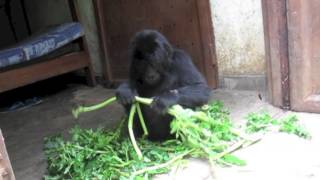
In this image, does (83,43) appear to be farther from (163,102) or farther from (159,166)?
(159,166)

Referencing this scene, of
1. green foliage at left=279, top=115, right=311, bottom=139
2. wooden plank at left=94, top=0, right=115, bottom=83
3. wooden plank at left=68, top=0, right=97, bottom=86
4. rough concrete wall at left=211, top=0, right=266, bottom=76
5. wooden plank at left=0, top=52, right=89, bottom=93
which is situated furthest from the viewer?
wooden plank at left=68, top=0, right=97, bottom=86

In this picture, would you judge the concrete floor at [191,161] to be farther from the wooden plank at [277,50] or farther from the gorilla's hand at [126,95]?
the gorilla's hand at [126,95]

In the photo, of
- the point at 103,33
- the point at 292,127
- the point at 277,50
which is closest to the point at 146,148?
the point at 292,127

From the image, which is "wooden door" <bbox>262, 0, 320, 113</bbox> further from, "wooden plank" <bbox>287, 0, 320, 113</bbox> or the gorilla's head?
the gorilla's head

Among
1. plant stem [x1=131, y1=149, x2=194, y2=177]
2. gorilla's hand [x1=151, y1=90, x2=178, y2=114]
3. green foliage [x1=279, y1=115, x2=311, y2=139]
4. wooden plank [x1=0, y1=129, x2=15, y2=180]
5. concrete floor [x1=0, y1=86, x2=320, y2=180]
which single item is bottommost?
concrete floor [x1=0, y1=86, x2=320, y2=180]

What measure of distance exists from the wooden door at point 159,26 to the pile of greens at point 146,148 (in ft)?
3.77

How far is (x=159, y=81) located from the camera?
2.79m

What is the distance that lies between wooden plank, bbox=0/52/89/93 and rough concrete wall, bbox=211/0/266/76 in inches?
74.3

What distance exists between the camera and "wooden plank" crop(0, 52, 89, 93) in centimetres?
469

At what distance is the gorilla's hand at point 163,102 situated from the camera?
2.54 metres

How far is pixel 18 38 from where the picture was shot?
6.88m

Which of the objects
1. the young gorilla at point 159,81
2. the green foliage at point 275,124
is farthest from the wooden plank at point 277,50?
the young gorilla at point 159,81

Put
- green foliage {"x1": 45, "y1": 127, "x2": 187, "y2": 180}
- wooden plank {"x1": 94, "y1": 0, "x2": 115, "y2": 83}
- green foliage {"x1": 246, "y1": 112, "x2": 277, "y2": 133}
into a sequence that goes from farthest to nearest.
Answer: wooden plank {"x1": 94, "y1": 0, "x2": 115, "y2": 83}, green foliage {"x1": 246, "y1": 112, "x2": 277, "y2": 133}, green foliage {"x1": 45, "y1": 127, "x2": 187, "y2": 180}

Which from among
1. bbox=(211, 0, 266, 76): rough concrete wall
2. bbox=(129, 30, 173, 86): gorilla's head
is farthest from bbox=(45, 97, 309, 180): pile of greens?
bbox=(211, 0, 266, 76): rough concrete wall
